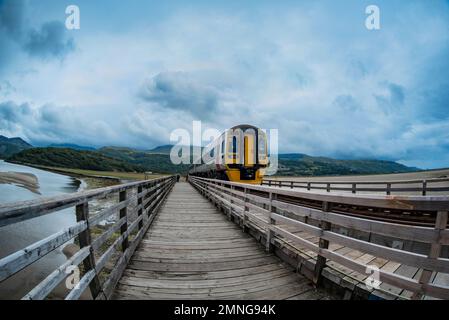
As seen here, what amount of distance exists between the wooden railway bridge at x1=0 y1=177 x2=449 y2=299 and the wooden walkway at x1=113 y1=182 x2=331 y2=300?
0.01m

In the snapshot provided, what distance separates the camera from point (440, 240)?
170 centimetres

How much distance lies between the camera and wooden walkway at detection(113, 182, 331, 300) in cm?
266

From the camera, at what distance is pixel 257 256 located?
3.82 m

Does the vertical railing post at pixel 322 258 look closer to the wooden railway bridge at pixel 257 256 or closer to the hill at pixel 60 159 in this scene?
the wooden railway bridge at pixel 257 256

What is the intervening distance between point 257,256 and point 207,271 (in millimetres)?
1029

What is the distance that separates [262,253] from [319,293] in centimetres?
141

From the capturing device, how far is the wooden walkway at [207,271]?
8.72ft

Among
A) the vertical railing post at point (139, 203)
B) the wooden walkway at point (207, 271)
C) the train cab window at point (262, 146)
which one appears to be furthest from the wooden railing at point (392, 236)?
the train cab window at point (262, 146)

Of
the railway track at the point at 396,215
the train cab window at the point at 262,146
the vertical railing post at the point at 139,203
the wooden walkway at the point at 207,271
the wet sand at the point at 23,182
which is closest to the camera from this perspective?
the wooden walkway at the point at 207,271

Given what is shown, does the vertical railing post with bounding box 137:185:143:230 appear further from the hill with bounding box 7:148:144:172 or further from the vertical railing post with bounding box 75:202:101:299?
the hill with bounding box 7:148:144:172

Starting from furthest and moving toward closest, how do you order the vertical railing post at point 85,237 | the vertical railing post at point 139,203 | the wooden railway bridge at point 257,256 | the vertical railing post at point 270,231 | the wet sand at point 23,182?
the wet sand at point 23,182
the vertical railing post at point 139,203
the vertical railing post at point 270,231
the vertical railing post at point 85,237
the wooden railway bridge at point 257,256

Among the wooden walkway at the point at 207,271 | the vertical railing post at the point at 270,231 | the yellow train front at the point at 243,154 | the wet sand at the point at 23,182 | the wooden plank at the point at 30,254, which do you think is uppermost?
the yellow train front at the point at 243,154

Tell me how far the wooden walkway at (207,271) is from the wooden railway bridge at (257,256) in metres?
0.01

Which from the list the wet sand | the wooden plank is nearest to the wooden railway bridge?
the wooden plank
